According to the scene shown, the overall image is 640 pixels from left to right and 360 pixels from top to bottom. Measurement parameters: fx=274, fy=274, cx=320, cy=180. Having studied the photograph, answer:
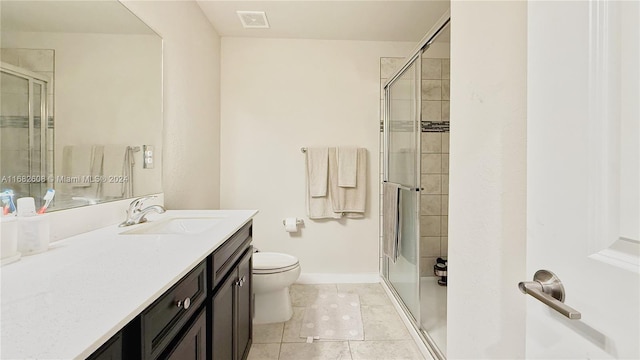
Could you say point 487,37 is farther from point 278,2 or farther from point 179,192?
point 179,192

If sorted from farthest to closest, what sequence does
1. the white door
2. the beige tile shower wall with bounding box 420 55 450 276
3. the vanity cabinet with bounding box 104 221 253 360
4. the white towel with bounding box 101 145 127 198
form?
the beige tile shower wall with bounding box 420 55 450 276, the white towel with bounding box 101 145 127 198, the vanity cabinet with bounding box 104 221 253 360, the white door

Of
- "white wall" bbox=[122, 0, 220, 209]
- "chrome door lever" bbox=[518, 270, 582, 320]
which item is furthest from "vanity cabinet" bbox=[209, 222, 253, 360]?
"chrome door lever" bbox=[518, 270, 582, 320]

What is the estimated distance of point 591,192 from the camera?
409 mm

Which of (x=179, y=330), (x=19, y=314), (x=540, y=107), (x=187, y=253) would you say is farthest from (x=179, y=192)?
(x=540, y=107)

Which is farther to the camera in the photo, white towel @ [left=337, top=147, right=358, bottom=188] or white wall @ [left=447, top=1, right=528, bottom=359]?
white towel @ [left=337, top=147, right=358, bottom=188]

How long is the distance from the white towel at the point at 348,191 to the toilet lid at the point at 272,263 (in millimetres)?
734

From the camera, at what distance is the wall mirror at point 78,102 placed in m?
0.88

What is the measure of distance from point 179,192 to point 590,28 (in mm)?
2019

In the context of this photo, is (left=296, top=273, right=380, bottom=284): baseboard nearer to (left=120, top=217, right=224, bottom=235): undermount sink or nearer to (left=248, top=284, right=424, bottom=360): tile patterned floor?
(left=248, top=284, right=424, bottom=360): tile patterned floor

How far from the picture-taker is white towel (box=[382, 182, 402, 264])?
2.11m

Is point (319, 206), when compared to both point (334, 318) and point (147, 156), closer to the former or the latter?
point (334, 318)

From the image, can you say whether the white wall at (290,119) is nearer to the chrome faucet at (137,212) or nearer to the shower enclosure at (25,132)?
the chrome faucet at (137,212)

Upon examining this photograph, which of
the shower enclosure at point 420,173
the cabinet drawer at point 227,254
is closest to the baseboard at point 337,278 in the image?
the shower enclosure at point 420,173

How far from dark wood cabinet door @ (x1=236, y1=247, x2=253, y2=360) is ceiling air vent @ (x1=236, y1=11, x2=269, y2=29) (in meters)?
1.82
